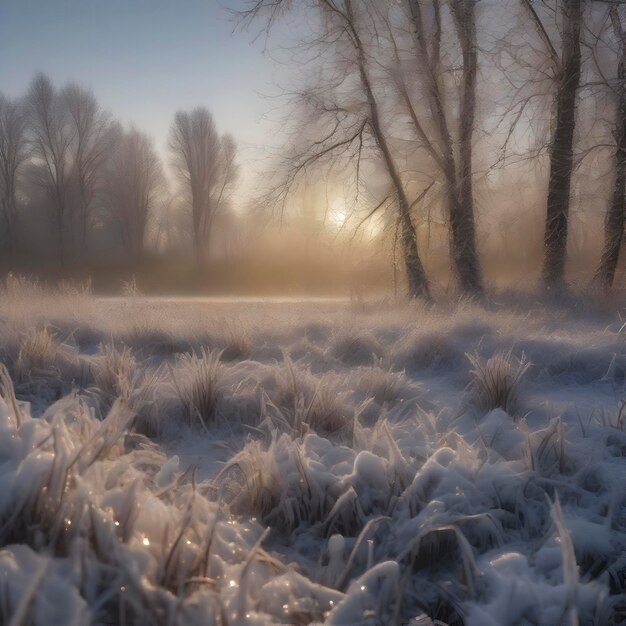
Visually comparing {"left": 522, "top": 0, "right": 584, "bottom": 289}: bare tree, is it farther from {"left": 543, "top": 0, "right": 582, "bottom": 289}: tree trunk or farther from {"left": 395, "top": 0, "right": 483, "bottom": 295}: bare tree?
{"left": 395, "top": 0, "right": 483, "bottom": 295}: bare tree

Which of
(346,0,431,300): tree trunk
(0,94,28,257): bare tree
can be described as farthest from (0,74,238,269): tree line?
(346,0,431,300): tree trunk

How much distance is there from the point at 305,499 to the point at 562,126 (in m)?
9.19

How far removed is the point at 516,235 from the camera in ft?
50.8

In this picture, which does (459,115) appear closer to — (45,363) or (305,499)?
(45,363)

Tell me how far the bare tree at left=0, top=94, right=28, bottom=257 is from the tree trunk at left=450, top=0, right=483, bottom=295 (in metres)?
24.1

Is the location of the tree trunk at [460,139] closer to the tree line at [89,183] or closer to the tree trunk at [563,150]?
the tree trunk at [563,150]

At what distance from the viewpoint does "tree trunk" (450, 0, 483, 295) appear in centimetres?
952

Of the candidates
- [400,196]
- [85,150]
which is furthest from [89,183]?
[400,196]

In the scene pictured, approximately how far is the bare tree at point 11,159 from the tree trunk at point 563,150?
25.6m

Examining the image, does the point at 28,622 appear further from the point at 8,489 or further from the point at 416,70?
the point at 416,70

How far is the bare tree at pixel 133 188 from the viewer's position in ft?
101

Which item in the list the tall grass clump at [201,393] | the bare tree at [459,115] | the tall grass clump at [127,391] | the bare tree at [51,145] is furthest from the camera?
the bare tree at [51,145]

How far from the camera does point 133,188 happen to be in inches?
1247

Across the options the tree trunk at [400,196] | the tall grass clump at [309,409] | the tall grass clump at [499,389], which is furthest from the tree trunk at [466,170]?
the tall grass clump at [309,409]
